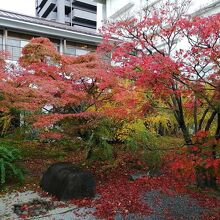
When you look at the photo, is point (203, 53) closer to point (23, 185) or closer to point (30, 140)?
point (23, 185)

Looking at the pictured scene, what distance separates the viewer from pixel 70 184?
7.22 meters

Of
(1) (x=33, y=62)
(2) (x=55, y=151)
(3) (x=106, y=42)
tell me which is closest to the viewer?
(3) (x=106, y=42)

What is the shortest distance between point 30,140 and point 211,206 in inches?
349

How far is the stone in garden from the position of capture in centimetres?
720

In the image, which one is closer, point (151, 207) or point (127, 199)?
point (151, 207)

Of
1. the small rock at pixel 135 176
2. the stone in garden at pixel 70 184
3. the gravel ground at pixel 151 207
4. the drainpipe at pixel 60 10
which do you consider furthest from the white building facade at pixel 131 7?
Answer: the drainpipe at pixel 60 10

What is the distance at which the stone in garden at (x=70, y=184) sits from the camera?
7.20 metres

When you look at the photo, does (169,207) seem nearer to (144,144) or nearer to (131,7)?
(144,144)

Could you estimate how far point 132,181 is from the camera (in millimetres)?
8703

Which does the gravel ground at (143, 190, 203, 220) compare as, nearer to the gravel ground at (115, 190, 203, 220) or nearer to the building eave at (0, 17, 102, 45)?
the gravel ground at (115, 190, 203, 220)

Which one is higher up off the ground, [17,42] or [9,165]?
[17,42]

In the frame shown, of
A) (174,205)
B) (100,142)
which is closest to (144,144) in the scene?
(100,142)

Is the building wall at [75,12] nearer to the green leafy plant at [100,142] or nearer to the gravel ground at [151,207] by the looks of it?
the green leafy plant at [100,142]

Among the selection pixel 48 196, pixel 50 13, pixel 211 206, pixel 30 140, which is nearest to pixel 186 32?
pixel 211 206
